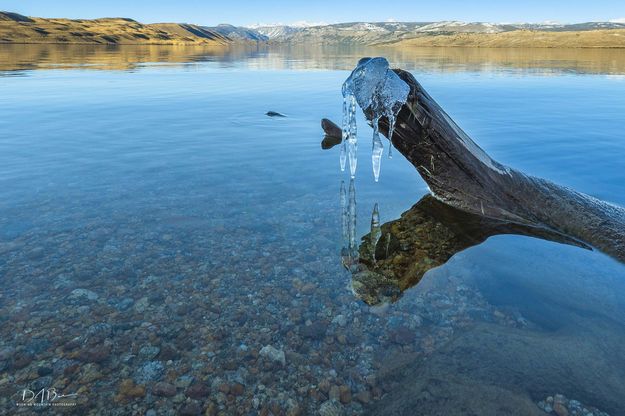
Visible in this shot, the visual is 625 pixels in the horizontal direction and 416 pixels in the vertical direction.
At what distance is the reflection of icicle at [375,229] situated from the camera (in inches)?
397

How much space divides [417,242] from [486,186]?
2695mm

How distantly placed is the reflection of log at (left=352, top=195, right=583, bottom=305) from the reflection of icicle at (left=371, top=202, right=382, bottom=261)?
50 millimetres

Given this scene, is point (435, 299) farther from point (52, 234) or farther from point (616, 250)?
point (52, 234)

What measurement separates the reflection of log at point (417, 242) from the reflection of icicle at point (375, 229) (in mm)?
50

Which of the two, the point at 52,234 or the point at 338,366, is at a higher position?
the point at 52,234

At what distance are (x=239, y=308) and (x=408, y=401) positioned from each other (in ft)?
11.4

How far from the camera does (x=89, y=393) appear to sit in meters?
5.68

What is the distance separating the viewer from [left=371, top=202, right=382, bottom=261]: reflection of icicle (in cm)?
1008

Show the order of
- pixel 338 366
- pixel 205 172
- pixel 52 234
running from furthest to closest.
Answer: pixel 205 172 → pixel 52 234 → pixel 338 366

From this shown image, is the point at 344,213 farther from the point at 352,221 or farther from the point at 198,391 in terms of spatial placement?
the point at 198,391

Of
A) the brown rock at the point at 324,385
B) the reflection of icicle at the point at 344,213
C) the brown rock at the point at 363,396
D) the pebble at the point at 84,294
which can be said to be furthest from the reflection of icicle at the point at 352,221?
the pebble at the point at 84,294

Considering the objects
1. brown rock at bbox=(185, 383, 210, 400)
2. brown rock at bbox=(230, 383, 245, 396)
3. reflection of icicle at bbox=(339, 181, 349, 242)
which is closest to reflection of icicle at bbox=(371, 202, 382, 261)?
reflection of icicle at bbox=(339, 181, 349, 242)

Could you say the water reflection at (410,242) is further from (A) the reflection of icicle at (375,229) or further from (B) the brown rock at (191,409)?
(B) the brown rock at (191,409)

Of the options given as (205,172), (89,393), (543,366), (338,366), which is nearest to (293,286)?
(338,366)
